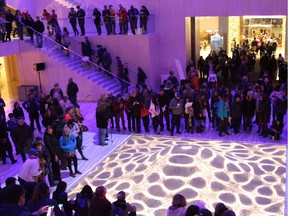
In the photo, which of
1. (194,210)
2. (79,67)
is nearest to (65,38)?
(79,67)

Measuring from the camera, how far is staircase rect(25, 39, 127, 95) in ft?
62.5

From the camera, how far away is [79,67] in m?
19.4

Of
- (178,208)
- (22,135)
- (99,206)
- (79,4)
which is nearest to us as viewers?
(178,208)

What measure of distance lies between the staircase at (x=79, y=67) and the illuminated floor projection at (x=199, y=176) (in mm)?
7206

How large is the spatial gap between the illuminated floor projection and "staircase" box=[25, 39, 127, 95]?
23.6 feet

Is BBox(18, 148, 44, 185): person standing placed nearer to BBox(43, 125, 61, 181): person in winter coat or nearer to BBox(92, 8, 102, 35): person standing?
BBox(43, 125, 61, 181): person in winter coat

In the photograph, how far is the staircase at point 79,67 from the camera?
19.1m

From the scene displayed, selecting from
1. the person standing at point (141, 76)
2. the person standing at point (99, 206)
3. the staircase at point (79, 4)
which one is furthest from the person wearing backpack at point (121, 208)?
the staircase at point (79, 4)

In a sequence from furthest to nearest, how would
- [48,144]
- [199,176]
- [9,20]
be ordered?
[9,20] < [199,176] < [48,144]

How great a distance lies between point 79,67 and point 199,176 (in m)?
10.8

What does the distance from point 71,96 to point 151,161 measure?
20.6 ft

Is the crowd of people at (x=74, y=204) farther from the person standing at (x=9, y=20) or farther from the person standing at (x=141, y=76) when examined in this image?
the person standing at (x=9, y=20)

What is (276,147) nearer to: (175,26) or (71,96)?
(71,96)

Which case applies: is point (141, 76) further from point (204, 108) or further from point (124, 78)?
point (204, 108)
